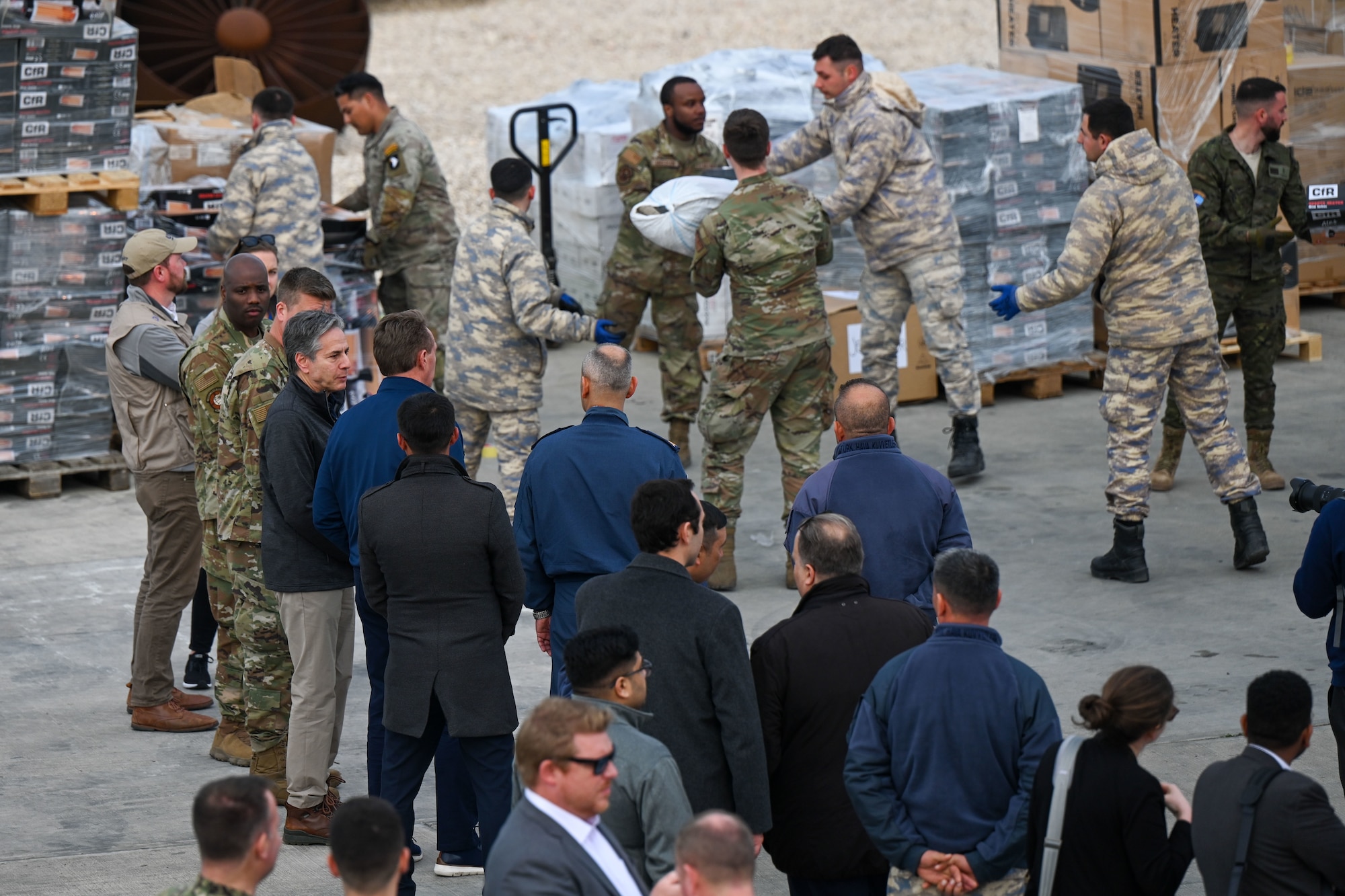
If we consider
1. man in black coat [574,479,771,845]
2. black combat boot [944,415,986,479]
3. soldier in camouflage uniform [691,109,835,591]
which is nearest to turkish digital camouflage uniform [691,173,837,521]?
soldier in camouflage uniform [691,109,835,591]

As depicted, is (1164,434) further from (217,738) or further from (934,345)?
(217,738)

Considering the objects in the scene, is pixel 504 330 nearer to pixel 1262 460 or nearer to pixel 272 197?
pixel 272 197

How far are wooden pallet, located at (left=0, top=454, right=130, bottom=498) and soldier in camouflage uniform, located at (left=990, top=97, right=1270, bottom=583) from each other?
5.35 metres

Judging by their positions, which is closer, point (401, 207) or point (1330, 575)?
point (1330, 575)

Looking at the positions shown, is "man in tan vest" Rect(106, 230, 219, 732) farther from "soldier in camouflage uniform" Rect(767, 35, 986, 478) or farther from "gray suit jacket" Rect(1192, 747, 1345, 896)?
"gray suit jacket" Rect(1192, 747, 1345, 896)

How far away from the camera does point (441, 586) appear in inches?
178

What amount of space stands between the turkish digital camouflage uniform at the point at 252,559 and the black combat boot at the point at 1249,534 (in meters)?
4.50

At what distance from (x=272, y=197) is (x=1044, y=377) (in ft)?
17.1

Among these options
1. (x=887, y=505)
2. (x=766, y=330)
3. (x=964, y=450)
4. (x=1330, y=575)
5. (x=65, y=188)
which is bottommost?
(x=1330, y=575)

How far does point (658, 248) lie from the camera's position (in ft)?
30.4

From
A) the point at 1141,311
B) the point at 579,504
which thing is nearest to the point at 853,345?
the point at 1141,311

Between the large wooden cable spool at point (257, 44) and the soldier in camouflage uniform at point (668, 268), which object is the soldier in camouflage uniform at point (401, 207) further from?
the large wooden cable spool at point (257, 44)

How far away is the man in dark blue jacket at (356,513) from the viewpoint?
4953 millimetres

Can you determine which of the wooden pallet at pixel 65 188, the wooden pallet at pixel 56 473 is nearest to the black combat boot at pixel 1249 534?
the wooden pallet at pixel 56 473
